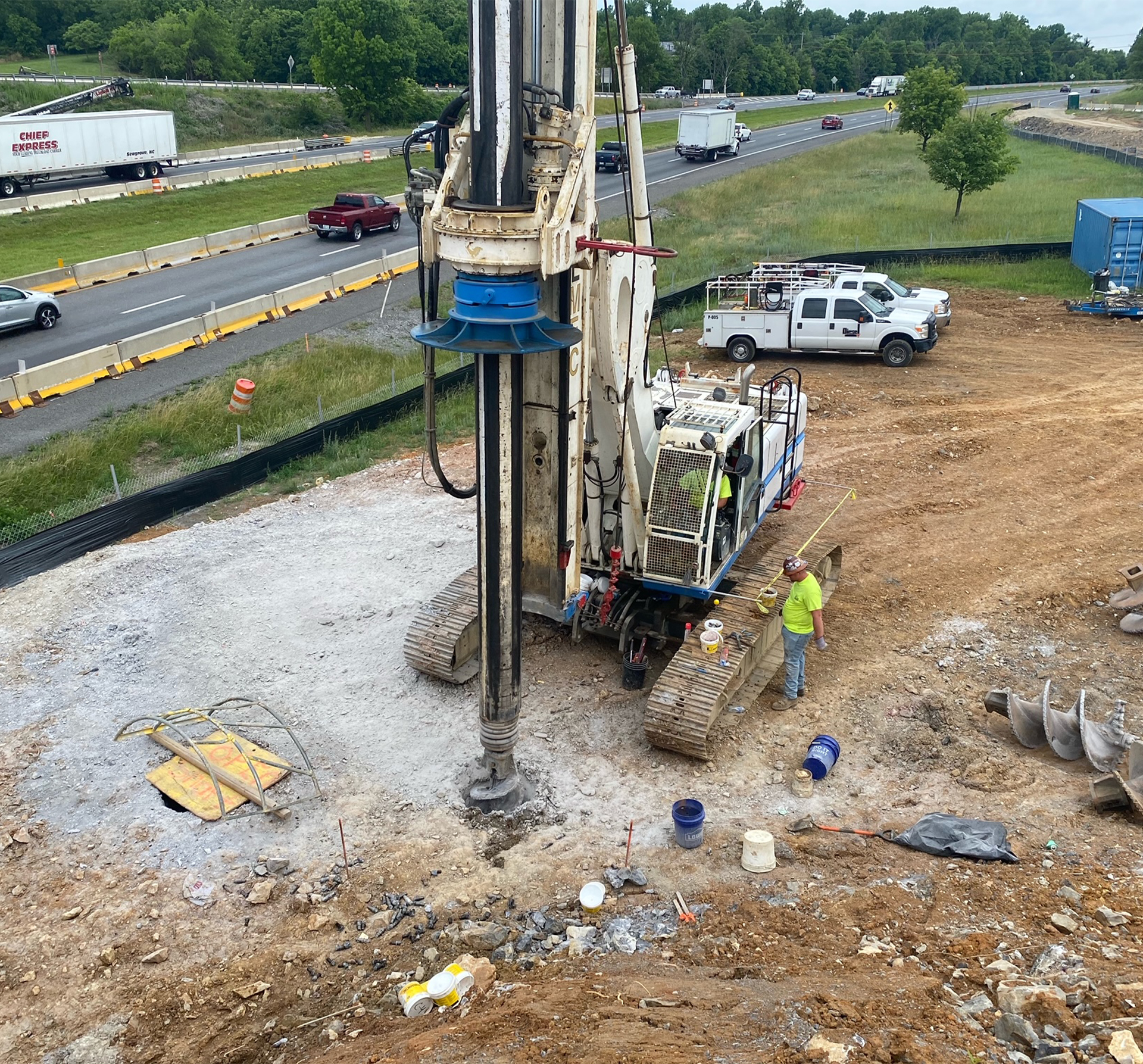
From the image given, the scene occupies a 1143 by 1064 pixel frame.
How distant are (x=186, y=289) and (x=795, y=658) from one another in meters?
25.5

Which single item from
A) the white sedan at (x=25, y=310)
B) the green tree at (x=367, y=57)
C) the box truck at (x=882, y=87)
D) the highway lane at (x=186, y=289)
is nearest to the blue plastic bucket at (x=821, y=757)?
the highway lane at (x=186, y=289)

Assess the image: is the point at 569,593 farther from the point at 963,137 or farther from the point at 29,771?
the point at 963,137

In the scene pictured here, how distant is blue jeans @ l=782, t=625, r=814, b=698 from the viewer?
38.3 ft

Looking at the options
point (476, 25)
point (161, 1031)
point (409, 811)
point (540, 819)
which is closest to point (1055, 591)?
point (540, 819)

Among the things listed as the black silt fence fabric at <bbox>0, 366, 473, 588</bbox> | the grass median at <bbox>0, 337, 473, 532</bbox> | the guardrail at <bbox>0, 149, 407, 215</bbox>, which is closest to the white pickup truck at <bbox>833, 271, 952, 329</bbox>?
the grass median at <bbox>0, 337, 473, 532</bbox>

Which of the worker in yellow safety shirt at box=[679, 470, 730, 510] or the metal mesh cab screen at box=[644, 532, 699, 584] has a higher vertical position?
the worker in yellow safety shirt at box=[679, 470, 730, 510]

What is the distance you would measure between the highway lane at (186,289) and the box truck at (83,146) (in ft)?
39.1

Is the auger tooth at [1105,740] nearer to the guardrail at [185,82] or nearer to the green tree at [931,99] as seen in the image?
the green tree at [931,99]

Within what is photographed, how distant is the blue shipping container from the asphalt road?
59.5ft

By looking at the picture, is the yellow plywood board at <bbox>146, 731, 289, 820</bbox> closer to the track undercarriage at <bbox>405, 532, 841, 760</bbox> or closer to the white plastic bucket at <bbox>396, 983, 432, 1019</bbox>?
the track undercarriage at <bbox>405, 532, 841, 760</bbox>

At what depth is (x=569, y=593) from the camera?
11.4 m

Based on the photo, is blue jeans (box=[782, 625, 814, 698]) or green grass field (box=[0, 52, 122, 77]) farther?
green grass field (box=[0, 52, 122, 77])

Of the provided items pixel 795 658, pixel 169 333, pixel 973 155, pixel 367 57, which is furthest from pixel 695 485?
pixel 367 57

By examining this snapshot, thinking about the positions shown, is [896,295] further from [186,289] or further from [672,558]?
[186,289]
